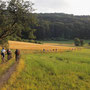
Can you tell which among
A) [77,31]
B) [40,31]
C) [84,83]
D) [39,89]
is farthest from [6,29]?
[77,31]

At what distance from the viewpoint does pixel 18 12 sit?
47.2 ft

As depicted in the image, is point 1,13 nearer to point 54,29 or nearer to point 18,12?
point 18,12

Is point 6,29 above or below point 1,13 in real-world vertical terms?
below

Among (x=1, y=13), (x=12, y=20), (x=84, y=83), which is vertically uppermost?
(x=1, y=13)

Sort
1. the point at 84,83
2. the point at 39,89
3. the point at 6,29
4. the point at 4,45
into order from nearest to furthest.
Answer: the point at 39,89 < the point at 84,83 < the point at 6,29 < the point at 4,45

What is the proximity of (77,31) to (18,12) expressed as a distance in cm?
11929

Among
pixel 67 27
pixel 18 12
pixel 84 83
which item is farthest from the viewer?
pixel 67 27

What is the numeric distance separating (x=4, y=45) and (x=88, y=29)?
117717 mm

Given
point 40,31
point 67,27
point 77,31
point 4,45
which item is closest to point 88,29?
point 77,31

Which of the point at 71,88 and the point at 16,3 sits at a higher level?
the point at 16,3

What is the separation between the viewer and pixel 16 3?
14.5m

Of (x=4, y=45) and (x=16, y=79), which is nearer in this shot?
(x=16, y=79)

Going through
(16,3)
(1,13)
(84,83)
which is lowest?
(84,83)

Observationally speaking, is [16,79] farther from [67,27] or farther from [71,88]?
[67,27]
